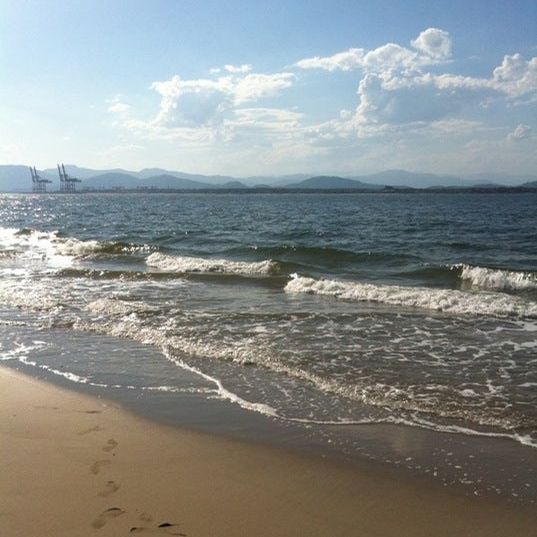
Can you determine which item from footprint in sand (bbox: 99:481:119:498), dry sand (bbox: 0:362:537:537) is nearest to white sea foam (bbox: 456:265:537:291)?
dry sand (bbox: 0:362:537:537)

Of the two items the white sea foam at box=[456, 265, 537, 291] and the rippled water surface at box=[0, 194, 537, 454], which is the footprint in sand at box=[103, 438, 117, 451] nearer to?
the rippled water surface at box=[0, 194, 537, 454]

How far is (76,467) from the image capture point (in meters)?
4.89

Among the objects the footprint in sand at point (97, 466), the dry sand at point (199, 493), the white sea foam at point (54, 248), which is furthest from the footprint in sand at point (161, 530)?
the white sea foam at point (54, 248)

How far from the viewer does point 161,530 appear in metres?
3.90

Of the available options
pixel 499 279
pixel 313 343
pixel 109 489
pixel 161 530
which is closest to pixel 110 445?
pixel 109 489

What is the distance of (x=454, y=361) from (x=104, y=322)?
7.13 meters

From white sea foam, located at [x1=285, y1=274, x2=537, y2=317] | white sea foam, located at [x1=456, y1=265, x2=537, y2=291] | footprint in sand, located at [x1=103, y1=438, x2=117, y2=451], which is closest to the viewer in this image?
footprint in sand, located at [x1=103, y1=438, x2=117, y2=451]

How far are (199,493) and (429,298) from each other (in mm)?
11037

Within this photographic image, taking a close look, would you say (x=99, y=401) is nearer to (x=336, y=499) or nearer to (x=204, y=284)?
(x=336, y=499)

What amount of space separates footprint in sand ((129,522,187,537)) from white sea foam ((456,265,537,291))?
15.9 metres

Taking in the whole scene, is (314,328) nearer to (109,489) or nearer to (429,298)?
(429,298)

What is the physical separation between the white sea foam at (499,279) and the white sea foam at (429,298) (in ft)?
9.50

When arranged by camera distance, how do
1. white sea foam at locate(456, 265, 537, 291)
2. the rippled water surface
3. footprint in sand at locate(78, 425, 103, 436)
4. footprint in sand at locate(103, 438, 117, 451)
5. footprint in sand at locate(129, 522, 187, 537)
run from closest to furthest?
footprint in sand at locate(129, 522, 187, 537)
footprint in sand at locate(103, 438, 117, 451)
footprint in sand at locate(78, 425, 103, 436)
the rippled water surface
white sea foam at locate(456, 265, 537, 291)

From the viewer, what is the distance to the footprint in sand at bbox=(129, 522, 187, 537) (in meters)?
3.85
